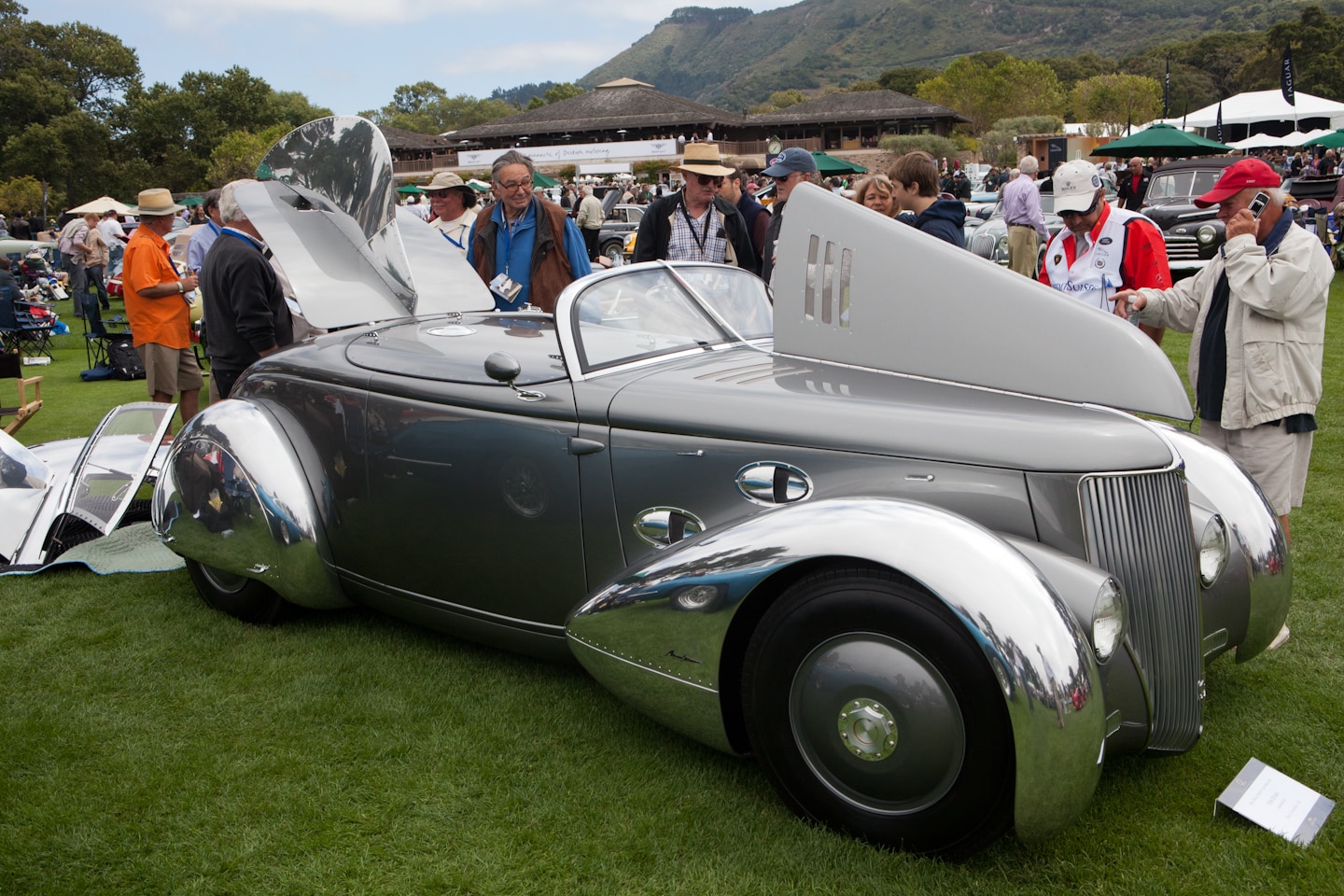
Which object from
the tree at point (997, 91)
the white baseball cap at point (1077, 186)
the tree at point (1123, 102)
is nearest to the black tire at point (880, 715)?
the white baseball cap at point (1077, 186)

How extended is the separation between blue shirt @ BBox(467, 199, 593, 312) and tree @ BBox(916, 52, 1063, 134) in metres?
90.6

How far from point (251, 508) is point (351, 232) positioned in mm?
1729

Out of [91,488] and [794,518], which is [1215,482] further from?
[91,488]

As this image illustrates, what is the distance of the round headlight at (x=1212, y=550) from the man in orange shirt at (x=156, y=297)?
22.6ft

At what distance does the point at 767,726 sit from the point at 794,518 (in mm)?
618

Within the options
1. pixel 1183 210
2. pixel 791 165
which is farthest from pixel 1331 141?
pixel 791 165

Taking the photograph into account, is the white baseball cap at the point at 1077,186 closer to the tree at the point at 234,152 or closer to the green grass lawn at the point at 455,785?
the green grass lawn at the point at 455,785

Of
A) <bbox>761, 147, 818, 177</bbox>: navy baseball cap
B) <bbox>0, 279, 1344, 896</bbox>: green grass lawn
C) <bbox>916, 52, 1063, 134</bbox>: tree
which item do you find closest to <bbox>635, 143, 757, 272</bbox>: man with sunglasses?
<bbox>761, 147, 818, 177</bbox>: navy baseball cap

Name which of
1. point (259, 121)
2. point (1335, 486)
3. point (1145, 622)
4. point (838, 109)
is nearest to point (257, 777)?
point (1145, 622)

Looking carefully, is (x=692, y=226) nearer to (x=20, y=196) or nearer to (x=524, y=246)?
(x=524, y=246)

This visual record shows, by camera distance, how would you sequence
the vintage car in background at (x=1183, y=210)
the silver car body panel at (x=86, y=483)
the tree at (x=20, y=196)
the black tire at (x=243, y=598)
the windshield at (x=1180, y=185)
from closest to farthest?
the black tire at (x=243, y=598), the silver car body panel at (x=86, y=483), the vintage car in background at (x=1183, y=210), the windshield at (x=1180, y=185), the tree at (x=20, y=196)

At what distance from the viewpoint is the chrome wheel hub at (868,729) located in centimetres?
248

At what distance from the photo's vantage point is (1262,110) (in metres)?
28.7

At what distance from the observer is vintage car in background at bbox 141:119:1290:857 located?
2.40m
